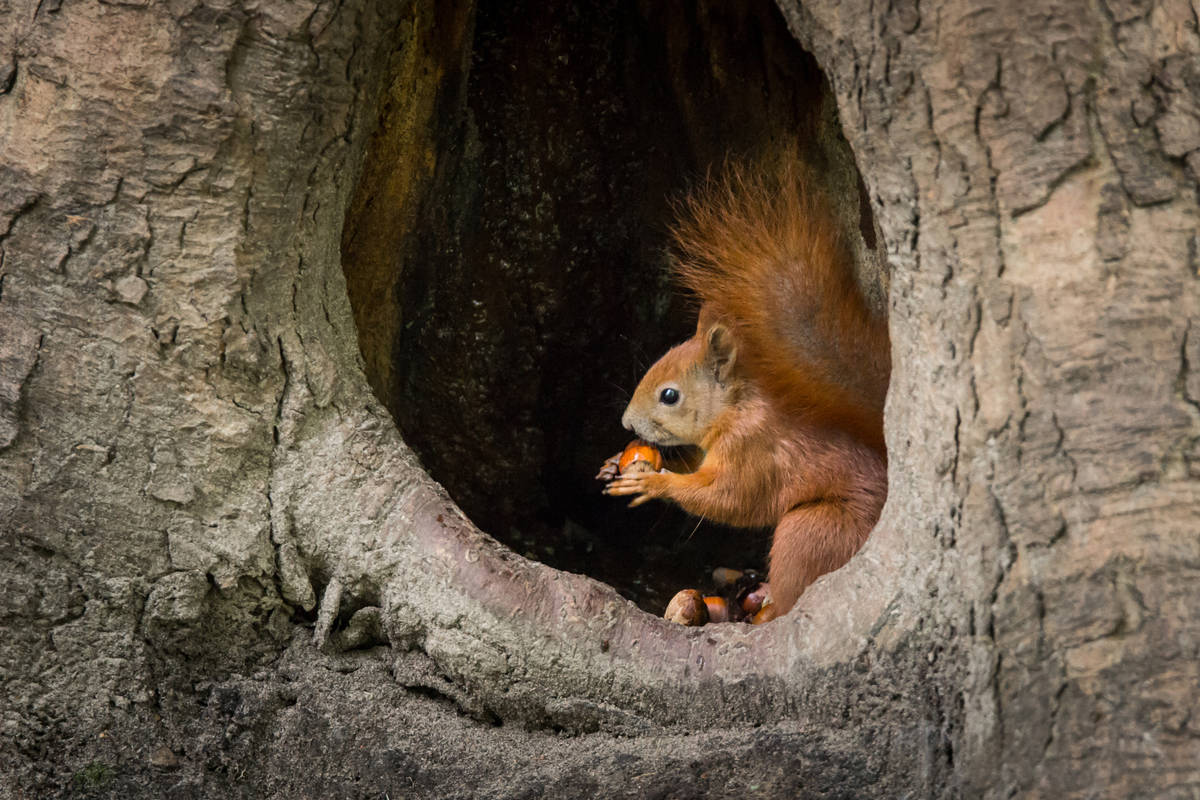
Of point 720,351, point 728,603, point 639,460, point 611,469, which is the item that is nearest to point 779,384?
point 720,351

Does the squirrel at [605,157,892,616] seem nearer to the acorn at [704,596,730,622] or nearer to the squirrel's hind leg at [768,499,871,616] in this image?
the squirrel's hind leg at [768,499,871,616]

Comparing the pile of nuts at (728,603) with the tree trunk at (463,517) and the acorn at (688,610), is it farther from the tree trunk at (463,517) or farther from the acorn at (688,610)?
the tree trunk at (463,517)

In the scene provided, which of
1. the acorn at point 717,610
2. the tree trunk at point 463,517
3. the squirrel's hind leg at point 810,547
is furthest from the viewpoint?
the acorn at point 717,610

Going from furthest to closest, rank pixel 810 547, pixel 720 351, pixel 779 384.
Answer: pixel 720 351 < pixel 779 384 < pixel 810 547

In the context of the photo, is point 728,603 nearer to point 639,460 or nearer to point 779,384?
point 639,460

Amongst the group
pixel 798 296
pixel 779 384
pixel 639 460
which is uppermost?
pixel 798 296

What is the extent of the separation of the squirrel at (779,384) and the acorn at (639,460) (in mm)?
Result: 37

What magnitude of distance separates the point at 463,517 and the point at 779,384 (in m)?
0.99

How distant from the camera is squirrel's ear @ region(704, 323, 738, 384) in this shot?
10.3 ft

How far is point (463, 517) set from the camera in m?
2.51

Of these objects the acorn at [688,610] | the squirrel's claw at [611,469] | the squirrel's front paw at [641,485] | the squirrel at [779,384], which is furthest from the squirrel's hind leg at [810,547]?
the squirrel's claw at [611,469]

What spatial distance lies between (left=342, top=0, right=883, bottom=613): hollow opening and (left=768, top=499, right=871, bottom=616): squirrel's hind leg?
27.5 inches

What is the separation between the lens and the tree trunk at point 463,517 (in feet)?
5.70

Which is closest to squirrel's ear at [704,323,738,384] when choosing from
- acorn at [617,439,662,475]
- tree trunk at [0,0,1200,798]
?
acorn at [617,439,662,475]
